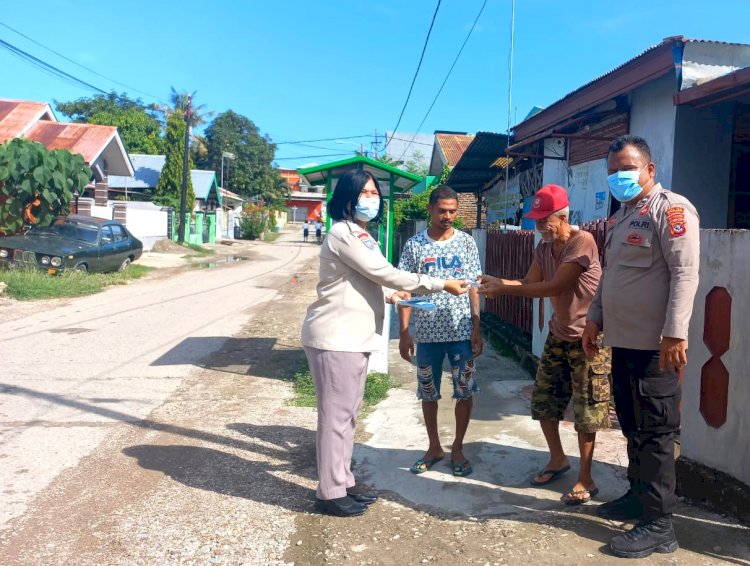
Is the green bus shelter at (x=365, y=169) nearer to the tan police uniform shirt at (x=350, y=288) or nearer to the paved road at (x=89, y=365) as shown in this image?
the paved road at (x=89, y=365)

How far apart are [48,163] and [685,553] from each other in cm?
1627

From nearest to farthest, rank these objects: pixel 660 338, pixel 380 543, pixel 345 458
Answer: pixel 660 338 → pixel 380 543 → pixel 345 458

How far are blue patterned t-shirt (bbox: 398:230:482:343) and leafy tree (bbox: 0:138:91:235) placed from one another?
45.8 feet

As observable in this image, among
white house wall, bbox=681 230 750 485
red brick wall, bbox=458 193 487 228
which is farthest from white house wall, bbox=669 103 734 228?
red brick wall, bbox=458 193 487 228

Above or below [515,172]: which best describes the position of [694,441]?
below

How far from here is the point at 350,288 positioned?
3.58m

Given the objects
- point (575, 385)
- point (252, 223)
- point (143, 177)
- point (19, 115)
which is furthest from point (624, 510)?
point (252, 223)

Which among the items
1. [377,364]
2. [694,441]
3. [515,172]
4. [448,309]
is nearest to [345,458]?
[448,309]

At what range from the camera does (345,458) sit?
359cm

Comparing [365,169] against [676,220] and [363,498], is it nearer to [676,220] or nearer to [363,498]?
[363,498]

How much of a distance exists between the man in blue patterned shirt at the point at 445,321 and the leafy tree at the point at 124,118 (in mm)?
46897

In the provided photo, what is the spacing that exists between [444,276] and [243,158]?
5983cm

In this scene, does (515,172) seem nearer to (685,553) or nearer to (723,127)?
(723,127)

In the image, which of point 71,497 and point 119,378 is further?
point 119,378
